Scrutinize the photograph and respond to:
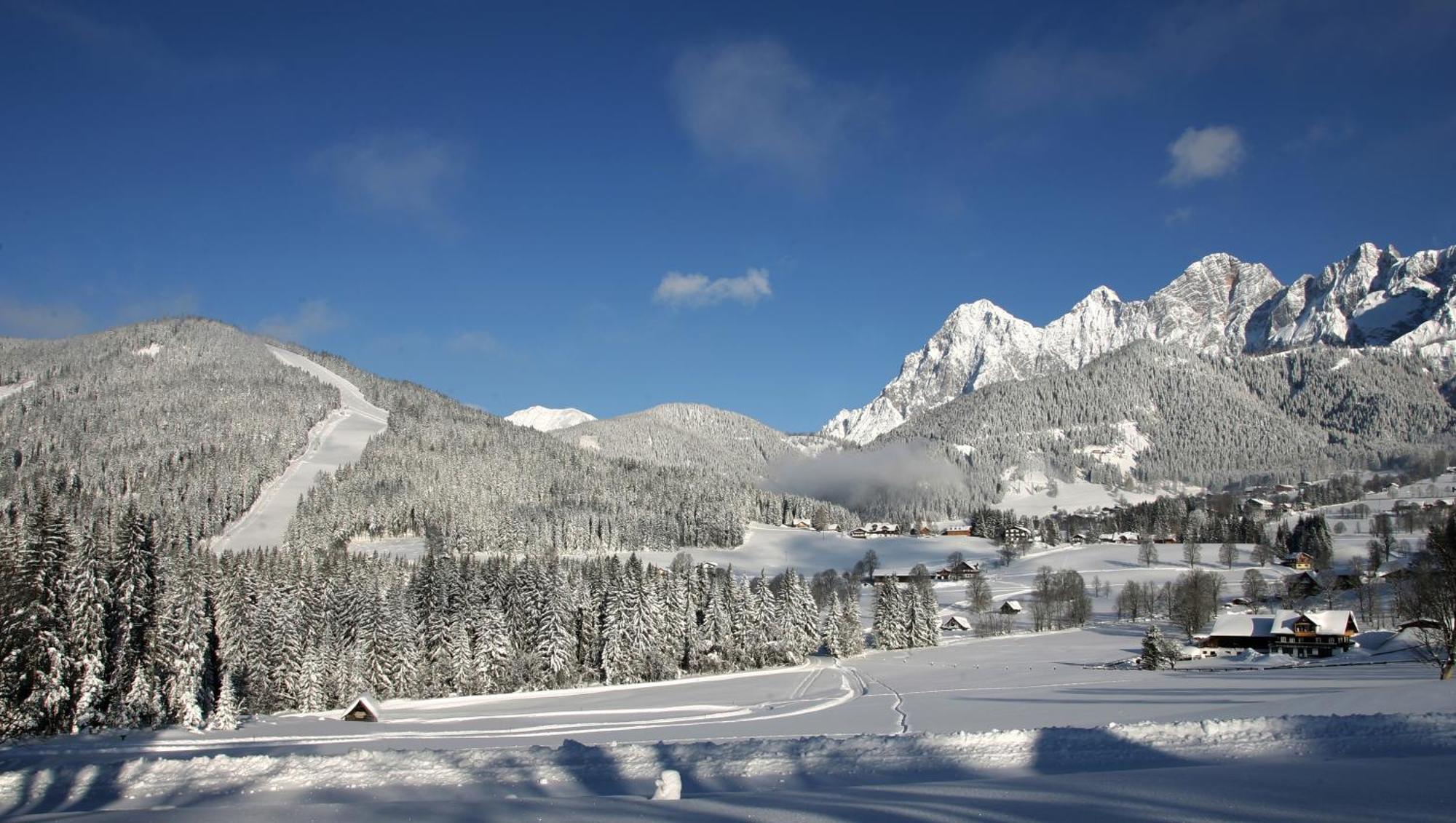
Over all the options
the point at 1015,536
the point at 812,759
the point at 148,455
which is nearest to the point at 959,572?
the point at 1015,536

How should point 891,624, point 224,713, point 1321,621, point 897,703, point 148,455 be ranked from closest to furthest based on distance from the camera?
point 224,713, point 897,703, point 1321,621, point 891,624, point 148,455

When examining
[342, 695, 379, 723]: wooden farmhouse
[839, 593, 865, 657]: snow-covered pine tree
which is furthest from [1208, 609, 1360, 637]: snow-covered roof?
[342, 695, 379, 723]: wooden farmhouse

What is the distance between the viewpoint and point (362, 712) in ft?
159

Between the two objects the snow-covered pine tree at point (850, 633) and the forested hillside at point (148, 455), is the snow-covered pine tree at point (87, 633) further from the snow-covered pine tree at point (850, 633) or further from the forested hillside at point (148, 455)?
the forested hillside at point (148, 455)

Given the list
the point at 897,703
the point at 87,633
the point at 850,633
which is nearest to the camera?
the point at 87,633

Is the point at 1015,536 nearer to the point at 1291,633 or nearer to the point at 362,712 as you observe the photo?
the point at 1291,633

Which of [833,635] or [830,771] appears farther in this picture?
[833,635]

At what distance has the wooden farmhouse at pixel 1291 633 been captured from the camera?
246 feet

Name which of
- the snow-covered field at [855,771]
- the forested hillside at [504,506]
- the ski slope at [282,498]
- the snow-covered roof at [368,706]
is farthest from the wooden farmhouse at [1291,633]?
the ski slope at [282,498]

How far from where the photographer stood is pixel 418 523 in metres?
155

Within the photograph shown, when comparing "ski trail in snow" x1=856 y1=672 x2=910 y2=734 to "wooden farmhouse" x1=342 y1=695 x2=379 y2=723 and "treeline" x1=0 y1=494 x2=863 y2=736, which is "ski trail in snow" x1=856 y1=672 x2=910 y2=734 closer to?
"treeline" x1=0 y1=494 x2=863 y2=736

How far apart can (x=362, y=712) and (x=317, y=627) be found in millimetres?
11956

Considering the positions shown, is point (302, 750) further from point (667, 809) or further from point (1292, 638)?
point (1292, 638)

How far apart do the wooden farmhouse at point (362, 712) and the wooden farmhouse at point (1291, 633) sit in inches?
2800
